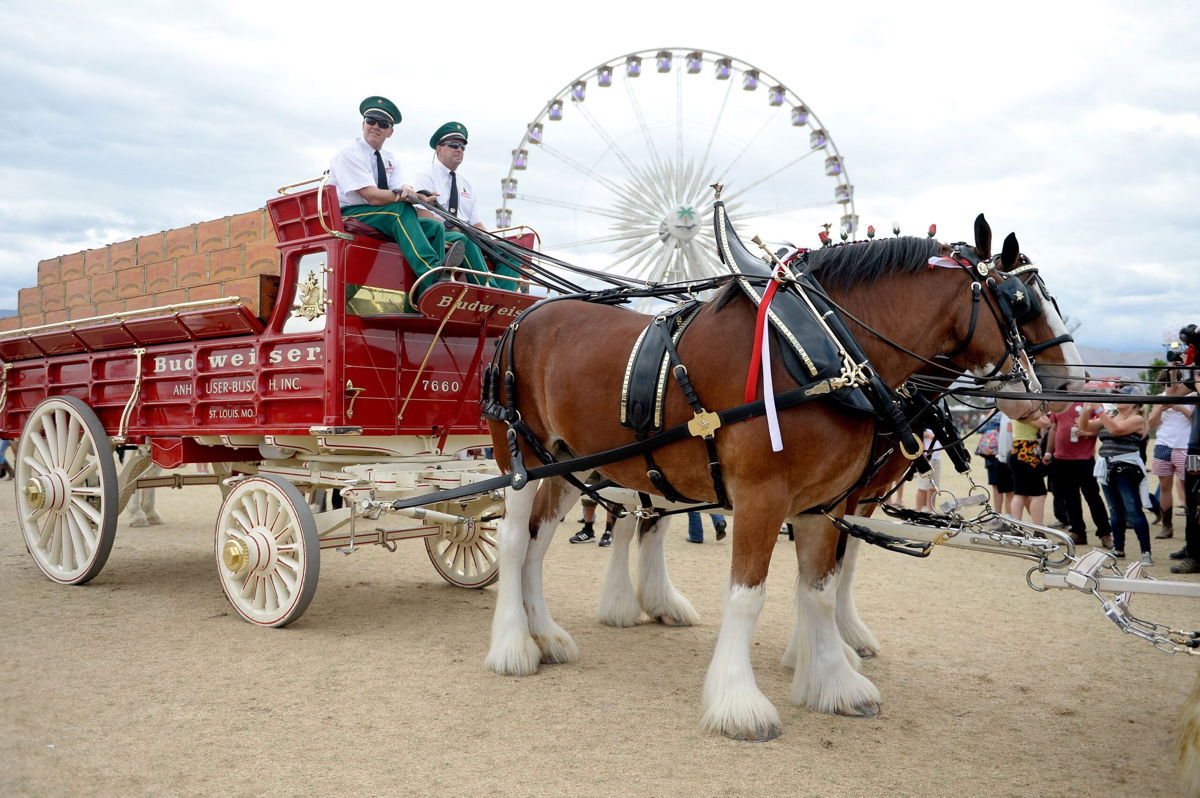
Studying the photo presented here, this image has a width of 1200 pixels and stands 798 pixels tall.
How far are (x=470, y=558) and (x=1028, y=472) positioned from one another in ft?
19.9

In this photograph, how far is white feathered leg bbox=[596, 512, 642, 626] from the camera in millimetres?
5734

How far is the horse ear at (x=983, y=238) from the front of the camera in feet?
12.1

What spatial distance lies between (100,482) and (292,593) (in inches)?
82.0

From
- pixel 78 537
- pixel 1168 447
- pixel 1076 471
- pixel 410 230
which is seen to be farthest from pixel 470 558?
pixel 1168 447

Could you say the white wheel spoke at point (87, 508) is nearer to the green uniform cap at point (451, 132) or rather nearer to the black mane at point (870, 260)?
the green uniform cap at point (451, 132)

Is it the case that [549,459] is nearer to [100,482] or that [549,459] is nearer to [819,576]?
[819,576]

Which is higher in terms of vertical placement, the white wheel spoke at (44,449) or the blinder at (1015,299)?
the blinder at (1015,299)

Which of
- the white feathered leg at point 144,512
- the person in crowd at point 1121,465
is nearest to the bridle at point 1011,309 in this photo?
the person in crowd at point 1121,465

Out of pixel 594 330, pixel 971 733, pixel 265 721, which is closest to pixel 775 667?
pixel 971 733

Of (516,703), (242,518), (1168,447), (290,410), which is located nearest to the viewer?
(516,703)

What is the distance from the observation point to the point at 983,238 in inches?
146

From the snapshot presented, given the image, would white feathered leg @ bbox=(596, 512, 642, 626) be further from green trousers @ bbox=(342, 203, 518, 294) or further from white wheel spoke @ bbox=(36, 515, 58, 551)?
white wheel spoke @ bbox=(36, 515, 58, 551)

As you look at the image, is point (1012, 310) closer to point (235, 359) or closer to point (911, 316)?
point (911, 316)

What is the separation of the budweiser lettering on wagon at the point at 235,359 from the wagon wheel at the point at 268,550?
737 mm
